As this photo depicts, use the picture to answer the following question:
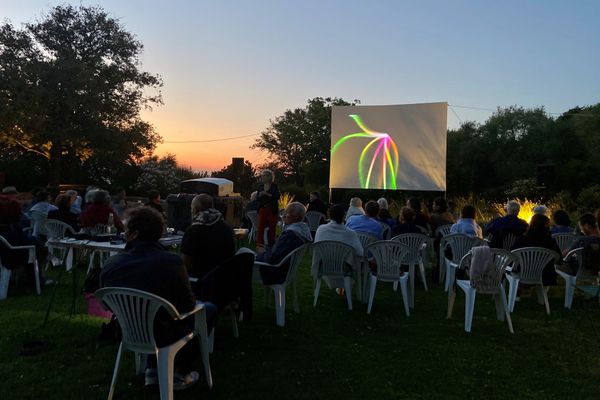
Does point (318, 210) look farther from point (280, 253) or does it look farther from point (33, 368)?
point (33, 368)

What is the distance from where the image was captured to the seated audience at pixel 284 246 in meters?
3.81

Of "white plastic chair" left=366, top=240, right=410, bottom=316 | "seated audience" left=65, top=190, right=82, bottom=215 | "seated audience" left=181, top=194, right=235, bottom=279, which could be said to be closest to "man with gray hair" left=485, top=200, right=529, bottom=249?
"white plastic chair" left=366, top=240, right=410, bottom=316

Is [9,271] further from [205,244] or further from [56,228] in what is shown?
[205,244]

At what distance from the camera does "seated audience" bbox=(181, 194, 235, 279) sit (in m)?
3.13

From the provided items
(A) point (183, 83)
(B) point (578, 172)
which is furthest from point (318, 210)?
(B) point (578, 172)

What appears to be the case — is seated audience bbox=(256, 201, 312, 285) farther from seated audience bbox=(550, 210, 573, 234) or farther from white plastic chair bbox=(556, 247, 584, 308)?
seated audience bbox=(550, 210, 573, 234)

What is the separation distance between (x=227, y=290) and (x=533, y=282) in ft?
10.0

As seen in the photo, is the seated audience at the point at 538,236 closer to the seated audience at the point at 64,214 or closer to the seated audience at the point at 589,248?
the seated audience at the point at 589,248

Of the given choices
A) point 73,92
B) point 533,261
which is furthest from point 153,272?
point 73,92

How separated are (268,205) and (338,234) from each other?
2178 mm

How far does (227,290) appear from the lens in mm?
3186

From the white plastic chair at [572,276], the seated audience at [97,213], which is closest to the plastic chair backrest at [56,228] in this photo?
the seated audience at [97,213]

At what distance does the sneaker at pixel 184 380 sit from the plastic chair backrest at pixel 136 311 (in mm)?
427

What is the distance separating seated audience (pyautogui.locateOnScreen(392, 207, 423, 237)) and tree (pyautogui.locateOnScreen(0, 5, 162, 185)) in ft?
49.4
